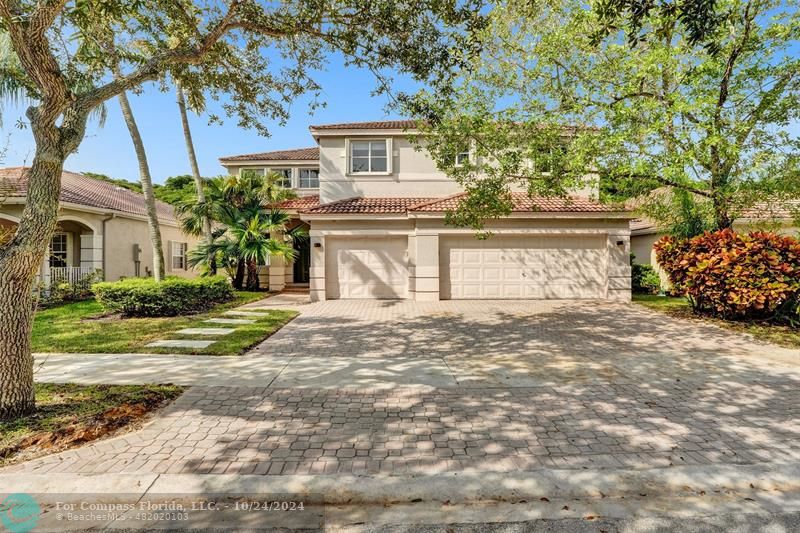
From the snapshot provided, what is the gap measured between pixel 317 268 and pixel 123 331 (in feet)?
21.4

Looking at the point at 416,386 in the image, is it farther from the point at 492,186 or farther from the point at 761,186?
the point at 761,186

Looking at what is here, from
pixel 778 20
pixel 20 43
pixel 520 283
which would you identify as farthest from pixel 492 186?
pixel 20 43

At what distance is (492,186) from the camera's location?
10320 mm

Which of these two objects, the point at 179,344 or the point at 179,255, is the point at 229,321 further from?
the point at 179,255

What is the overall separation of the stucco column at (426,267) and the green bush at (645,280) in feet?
30.9

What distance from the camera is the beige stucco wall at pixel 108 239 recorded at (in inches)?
567

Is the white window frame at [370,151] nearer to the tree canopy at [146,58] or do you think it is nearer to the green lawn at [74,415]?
the tree canopy at [146,58]

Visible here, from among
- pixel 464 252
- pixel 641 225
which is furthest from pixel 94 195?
pixel 641 225

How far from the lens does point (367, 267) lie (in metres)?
14.8

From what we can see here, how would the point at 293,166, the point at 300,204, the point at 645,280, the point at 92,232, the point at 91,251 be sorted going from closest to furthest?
1. the point at 91,251
2. the point at 92,232
3. the point at 645,280
4. the point at 300,204
5. the point at 293,166

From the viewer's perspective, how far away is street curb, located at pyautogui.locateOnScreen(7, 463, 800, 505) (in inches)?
118

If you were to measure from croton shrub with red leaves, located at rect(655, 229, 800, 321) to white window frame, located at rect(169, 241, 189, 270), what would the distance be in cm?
2135

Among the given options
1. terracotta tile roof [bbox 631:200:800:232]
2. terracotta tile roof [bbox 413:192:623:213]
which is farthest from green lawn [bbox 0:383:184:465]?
terracotta tile roof [bbox 631:200:800:232]

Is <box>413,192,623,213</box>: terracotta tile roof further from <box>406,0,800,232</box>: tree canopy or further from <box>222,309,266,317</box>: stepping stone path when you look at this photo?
<box>222,309,266,317</box>: stepping stone path
